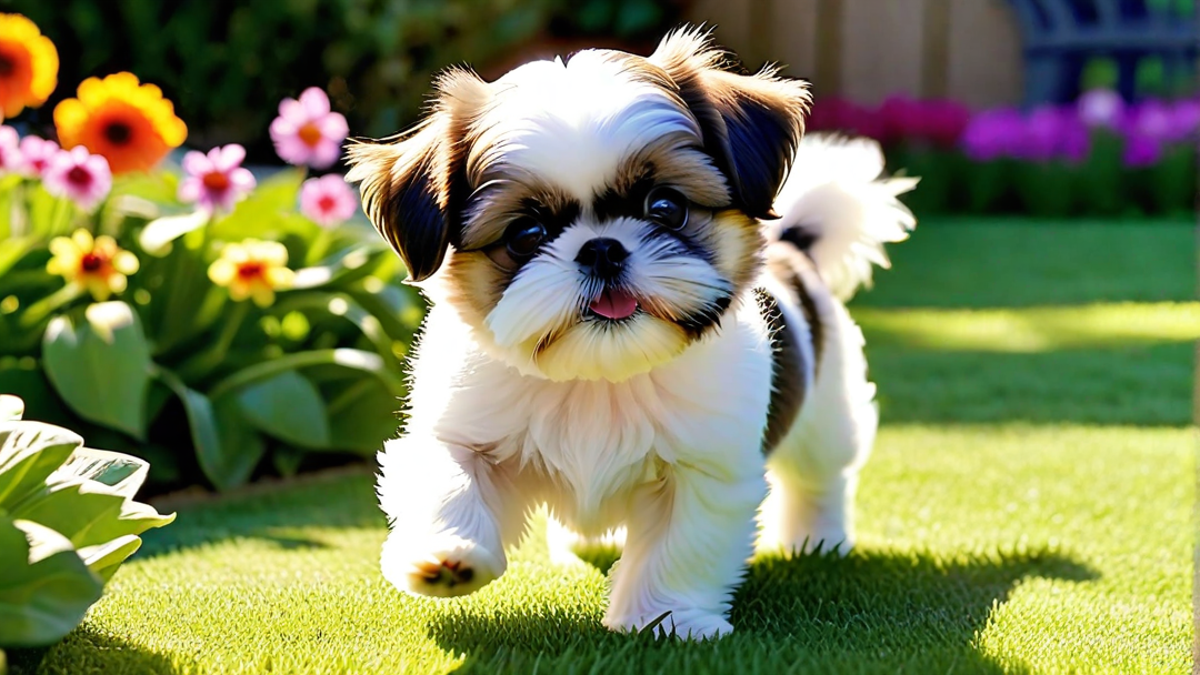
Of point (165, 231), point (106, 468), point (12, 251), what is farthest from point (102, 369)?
point (106, 468)

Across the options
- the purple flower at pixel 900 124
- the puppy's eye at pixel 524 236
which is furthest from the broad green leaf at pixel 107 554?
the purple flower at pixel 900 124

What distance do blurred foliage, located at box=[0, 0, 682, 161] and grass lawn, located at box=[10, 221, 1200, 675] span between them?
12.2ft

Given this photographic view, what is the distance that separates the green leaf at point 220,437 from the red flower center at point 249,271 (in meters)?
0.43

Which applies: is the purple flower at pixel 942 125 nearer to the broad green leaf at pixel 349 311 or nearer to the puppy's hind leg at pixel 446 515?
the broad green leaf at pixel 349 311

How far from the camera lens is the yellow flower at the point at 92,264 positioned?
452cm

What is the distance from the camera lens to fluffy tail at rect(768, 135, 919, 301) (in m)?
4.11

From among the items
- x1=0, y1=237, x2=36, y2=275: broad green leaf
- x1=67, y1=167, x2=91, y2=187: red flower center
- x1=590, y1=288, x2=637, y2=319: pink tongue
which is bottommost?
x1=0, y1=237, x2=36, y2=275: broad green leaf

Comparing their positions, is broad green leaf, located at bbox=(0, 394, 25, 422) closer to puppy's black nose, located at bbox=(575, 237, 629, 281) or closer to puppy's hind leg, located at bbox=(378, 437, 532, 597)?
puppy's hind leg, located at bbox=(378, 437, 532, 597)

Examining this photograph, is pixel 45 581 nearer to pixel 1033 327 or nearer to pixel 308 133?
pixel 308 133

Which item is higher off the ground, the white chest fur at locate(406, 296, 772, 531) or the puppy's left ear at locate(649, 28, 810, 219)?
the puppy's left ear at locate(649, 28, 810, 219)

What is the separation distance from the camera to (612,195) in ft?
8.48

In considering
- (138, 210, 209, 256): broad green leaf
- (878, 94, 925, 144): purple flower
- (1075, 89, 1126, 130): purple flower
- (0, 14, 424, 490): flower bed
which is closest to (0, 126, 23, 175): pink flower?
→ (0, 14, 424, 490): flower bed

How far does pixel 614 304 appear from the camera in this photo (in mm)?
2543

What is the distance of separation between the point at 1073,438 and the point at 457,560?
11.7ft
